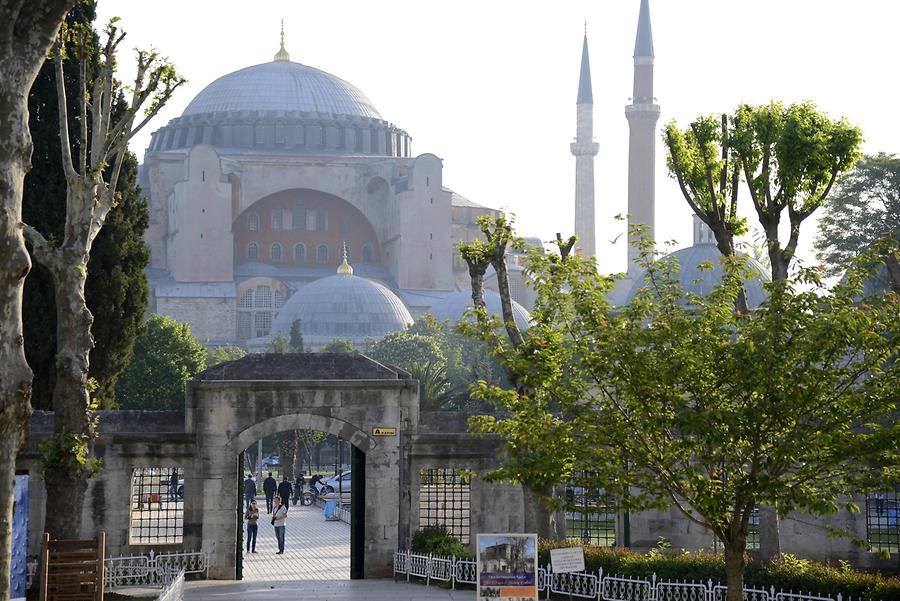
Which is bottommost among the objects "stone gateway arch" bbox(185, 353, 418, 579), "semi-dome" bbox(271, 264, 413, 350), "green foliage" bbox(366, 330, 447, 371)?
"stone gateway arch" bbox(185, 353, 418, 579)

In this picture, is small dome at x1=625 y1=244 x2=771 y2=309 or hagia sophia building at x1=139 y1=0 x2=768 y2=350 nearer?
small dome at x1=625 y1=244 x2=771 y2=309

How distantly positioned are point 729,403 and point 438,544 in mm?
7256

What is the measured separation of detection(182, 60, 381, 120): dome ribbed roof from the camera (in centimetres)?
10769

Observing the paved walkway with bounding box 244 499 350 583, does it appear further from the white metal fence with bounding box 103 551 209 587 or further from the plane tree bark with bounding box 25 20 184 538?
the plane tree bark with bounding box 25 20 184 538

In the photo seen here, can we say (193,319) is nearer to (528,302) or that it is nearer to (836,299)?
(528,302)

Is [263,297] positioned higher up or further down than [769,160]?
higher up

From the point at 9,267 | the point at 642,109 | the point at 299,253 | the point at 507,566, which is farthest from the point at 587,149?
the point at 9,267

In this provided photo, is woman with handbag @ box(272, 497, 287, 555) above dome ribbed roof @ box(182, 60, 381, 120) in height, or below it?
below

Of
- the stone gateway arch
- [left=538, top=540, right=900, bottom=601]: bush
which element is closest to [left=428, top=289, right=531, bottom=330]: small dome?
the stone gateway arch

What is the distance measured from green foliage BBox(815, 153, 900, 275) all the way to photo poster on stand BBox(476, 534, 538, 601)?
4233cm

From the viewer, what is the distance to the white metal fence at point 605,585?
16922 millimetres

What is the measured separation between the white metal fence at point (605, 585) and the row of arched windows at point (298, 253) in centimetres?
8076

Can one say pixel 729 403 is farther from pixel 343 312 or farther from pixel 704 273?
pixel 343 312

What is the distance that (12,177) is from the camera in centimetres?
955
